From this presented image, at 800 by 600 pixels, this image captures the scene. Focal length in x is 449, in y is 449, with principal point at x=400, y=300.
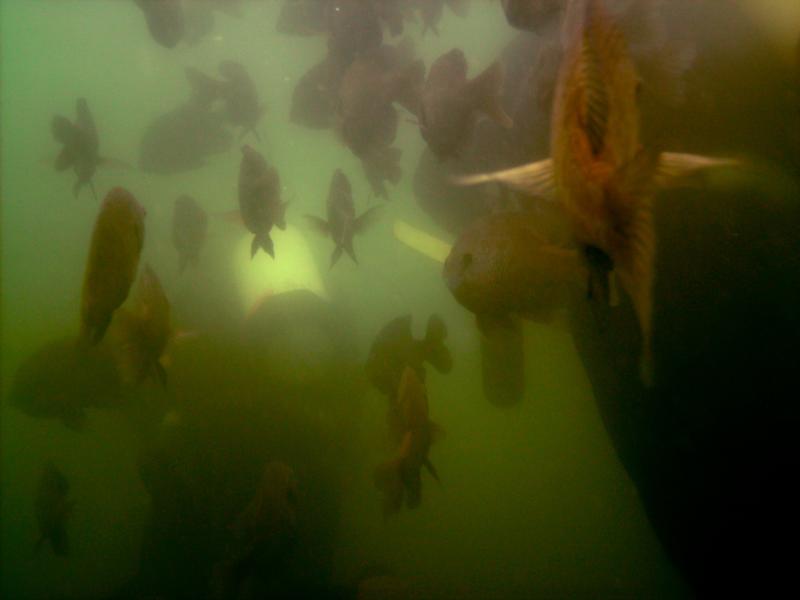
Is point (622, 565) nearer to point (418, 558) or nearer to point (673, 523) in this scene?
point (418, 558)

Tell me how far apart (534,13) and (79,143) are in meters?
4.20

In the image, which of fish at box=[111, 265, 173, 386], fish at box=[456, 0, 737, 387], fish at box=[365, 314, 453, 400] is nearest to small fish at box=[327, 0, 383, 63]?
fish at box=[365, 314, 453, 400]

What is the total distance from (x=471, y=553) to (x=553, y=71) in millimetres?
5094

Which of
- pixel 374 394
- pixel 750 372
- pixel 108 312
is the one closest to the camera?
pixel 108 312

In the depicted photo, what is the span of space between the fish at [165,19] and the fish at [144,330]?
11.8 ft

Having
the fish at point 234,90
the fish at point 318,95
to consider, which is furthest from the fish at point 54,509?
the fish at point 318,95

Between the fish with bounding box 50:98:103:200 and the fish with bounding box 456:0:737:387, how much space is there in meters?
4.82

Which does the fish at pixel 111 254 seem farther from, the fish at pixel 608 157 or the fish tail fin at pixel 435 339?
the fish tail fin at pixel 435 339

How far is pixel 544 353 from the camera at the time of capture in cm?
488

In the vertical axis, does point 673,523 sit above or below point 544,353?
below

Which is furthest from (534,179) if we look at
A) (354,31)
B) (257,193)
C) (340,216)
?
(354,31)

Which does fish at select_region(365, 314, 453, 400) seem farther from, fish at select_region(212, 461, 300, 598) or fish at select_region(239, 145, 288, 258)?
fish at select_region(239, 145, 288, 258)

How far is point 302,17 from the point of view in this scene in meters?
5.52

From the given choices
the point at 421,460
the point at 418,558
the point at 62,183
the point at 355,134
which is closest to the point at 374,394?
the point at 418,558
